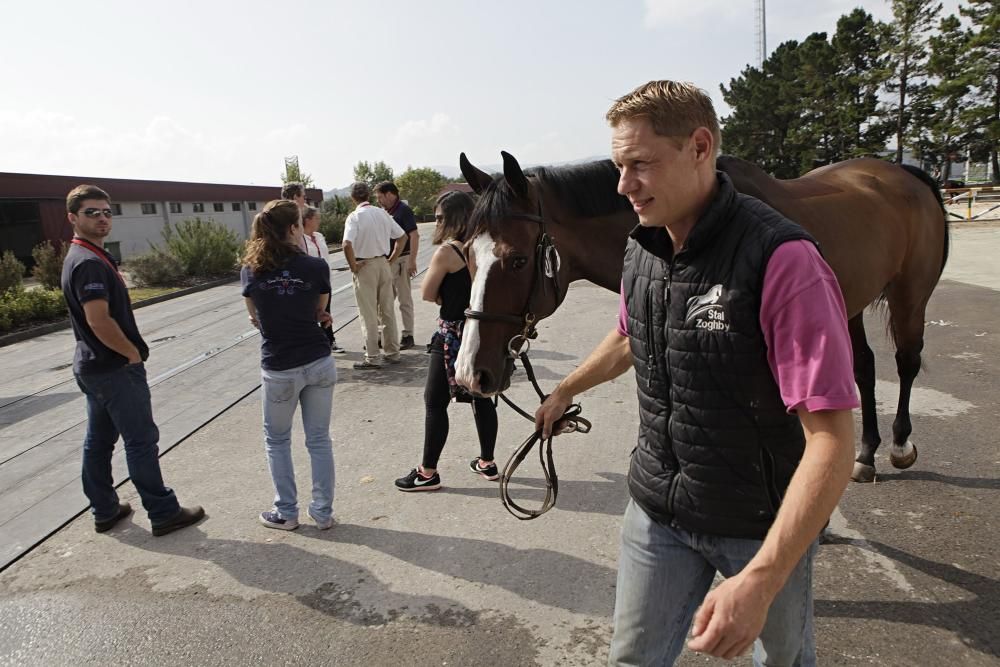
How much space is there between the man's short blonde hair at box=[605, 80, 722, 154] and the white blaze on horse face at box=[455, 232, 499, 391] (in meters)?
1.23

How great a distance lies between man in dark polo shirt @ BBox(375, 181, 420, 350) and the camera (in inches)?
323

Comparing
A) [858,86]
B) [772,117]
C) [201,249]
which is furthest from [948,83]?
[201,249]

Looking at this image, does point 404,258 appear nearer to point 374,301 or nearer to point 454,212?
point 374,301

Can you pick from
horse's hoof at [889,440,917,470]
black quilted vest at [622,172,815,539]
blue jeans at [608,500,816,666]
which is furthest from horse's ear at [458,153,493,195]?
horse's hoof at [889,440,917,470]

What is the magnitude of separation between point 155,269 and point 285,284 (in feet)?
57.8

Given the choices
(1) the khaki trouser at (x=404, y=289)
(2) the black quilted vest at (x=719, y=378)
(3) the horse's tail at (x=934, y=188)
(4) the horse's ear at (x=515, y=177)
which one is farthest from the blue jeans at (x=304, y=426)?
(1) the khaki trouser at (x=404, y=289)

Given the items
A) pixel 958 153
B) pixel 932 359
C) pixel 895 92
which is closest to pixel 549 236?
pixel 932 359

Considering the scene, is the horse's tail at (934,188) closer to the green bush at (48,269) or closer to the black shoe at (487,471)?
the black shoe at (487,471)

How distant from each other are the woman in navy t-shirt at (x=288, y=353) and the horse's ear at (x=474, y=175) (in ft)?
4.21

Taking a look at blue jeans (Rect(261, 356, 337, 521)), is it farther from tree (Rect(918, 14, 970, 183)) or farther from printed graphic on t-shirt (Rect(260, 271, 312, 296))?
tree (Rect(918, 14, 970, 183))

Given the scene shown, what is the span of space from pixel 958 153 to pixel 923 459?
4361 cm

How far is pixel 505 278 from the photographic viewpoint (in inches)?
104

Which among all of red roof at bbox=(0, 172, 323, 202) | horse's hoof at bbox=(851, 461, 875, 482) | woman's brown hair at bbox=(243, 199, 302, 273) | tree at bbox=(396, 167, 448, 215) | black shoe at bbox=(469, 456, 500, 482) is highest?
tree at bbox=(396, 167, 448, 215)

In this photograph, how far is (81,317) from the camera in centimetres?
358
